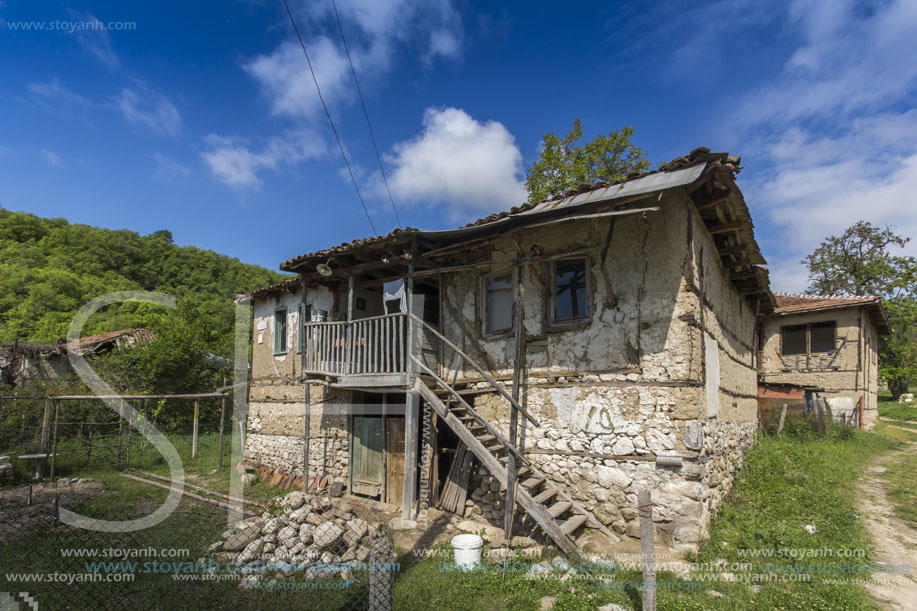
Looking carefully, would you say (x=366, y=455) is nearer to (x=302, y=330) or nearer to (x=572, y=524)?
(x=302, y=330)

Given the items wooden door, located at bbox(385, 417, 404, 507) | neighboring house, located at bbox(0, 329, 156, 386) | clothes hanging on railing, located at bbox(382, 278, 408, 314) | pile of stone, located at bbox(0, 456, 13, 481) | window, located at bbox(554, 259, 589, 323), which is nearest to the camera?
window, located at bbox(554, 259, 589, 323)

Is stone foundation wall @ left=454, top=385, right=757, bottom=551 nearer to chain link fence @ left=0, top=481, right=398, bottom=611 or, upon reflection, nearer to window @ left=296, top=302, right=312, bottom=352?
chain link fence @ left=0, top=481, right=398, bottom=611

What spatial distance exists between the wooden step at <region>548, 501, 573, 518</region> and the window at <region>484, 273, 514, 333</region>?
3053 mm

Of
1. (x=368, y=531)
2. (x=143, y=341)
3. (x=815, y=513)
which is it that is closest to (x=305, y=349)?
(x=368, y=531)

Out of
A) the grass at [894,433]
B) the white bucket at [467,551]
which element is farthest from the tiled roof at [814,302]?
the white bucket at [467,551]

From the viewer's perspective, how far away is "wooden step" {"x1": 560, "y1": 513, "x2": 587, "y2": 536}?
606 centimetres

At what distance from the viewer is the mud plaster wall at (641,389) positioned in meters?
6.25

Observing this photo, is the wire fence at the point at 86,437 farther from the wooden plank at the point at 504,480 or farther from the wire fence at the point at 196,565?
the wooden plank at the point at 504,480

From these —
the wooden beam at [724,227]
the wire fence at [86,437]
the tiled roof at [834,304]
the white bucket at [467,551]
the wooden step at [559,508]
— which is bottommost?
the wire fence at [86,437]

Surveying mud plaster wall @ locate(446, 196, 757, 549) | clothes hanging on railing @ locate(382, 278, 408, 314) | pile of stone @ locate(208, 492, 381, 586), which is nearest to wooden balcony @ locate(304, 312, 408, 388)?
clothes hanging on railing @ locate(382, 278, 408, 314)

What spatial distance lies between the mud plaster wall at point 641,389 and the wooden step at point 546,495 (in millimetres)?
376

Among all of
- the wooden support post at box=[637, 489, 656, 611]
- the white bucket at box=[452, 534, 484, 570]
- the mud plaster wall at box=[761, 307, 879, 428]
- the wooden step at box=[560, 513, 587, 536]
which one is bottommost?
the white bucket at box=[452, 534, 484, 570]

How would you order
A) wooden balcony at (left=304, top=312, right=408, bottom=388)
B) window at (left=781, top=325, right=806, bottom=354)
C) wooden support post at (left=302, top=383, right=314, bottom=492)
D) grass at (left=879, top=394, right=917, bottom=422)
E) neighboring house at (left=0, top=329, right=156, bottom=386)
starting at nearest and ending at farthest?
wooden balcony at (left=304, top=312, right=408, bottom=388), wooden support post at (left=302, top=383, right=314, bottom=492), window at (left=781, top=325, right=806, bottom=354), neighboring house at (left=0, top=329, right=156, bottom=386), grass at (left=879, top=394, right=917, bottom=422)

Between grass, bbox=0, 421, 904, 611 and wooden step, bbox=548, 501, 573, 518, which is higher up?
wooden step, bbox=548, 501, 573, 518
